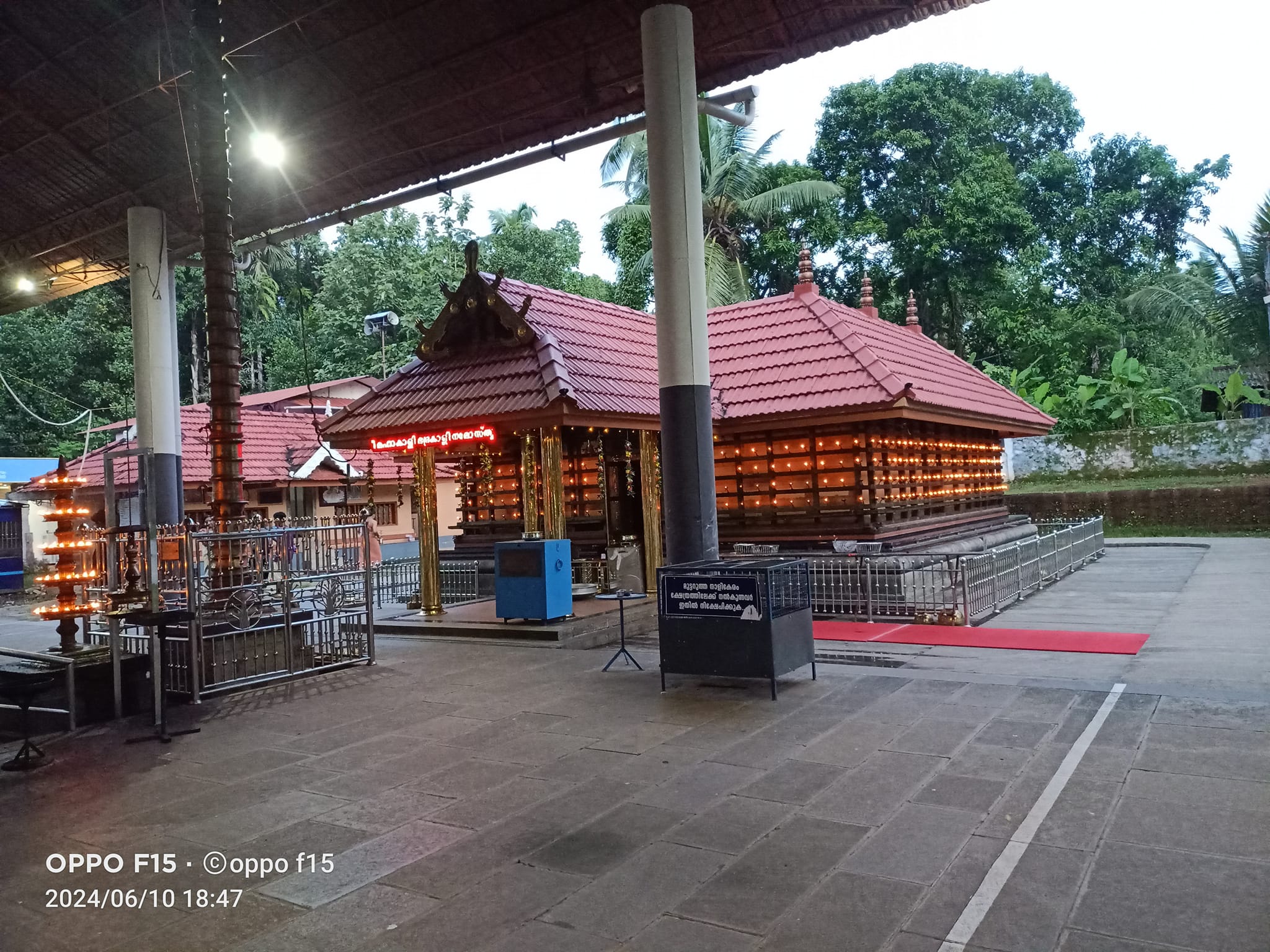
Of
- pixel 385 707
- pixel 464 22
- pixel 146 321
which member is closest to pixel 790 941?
pixel 385 707

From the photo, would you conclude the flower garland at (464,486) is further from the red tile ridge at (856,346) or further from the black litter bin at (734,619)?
the black litter bin at (734,619)

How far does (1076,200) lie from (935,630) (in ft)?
109

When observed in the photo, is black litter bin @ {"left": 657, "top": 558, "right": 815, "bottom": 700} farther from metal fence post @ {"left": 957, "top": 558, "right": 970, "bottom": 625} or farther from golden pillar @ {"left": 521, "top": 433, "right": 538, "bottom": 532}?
golden pillar @ {"left": 521, "top": 433, "right": 538, "bottom": 532}

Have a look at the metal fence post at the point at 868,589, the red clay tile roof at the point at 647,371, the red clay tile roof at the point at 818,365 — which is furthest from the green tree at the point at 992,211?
the metal fence post at the point at 868,589

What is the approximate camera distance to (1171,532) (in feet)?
93.5

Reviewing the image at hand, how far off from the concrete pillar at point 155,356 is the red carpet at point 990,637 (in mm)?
14784

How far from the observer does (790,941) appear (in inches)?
161

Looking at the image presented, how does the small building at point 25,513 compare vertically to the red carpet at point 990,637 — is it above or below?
above

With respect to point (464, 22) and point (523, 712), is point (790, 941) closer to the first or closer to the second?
point (523, 712)

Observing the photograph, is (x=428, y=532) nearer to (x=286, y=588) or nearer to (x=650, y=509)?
(x=650, y=509)

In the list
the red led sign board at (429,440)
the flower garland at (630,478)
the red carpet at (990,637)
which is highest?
the red led sign board at (429,440)

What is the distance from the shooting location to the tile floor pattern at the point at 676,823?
430 cm

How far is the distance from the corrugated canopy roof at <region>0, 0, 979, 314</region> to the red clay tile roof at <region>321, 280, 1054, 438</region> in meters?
3.62

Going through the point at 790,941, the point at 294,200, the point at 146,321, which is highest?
the point at 294,200
